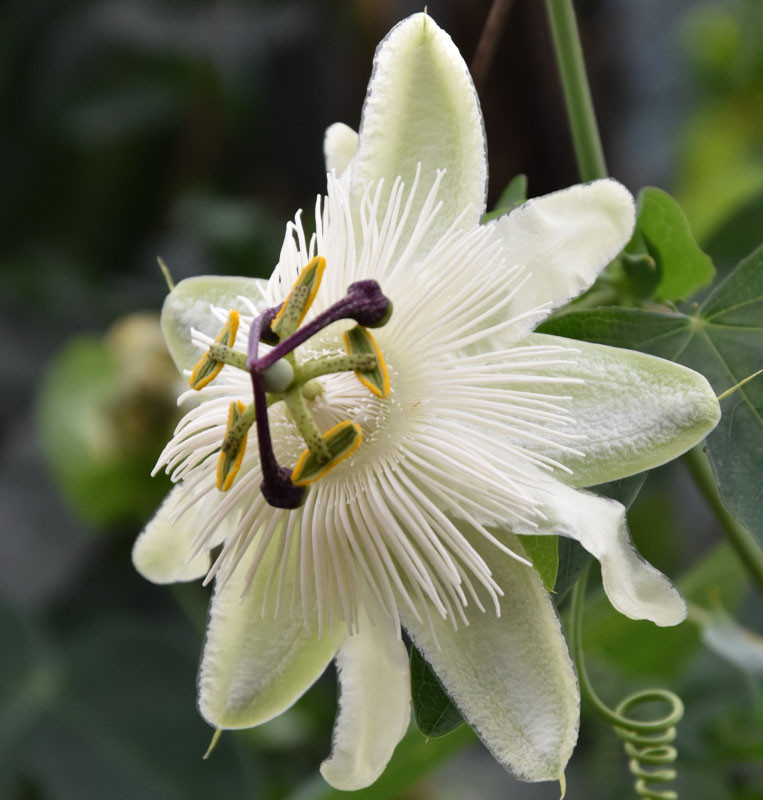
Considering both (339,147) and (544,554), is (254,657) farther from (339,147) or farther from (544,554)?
(339,147)

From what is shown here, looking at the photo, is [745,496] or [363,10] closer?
[745,496]

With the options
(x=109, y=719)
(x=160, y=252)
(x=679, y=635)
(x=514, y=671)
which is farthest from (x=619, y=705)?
(x=160, y=252)

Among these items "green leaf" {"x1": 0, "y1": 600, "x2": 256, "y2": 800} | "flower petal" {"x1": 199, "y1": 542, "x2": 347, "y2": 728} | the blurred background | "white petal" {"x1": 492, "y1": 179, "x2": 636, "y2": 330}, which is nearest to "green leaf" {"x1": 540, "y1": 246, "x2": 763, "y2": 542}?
"white petal" {"x1": 492, "y1": 179, "x2": 636, "y2": 330}

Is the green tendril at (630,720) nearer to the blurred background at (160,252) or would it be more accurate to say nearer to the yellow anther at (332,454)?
the yellow anther at (332,454)

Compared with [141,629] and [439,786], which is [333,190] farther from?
[439,786]

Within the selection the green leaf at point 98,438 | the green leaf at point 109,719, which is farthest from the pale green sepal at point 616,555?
the green leaf at point 98,438

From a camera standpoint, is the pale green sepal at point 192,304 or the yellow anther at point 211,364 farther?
the pale green sepal at point 192,304

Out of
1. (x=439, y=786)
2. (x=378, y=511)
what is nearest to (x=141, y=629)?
(x=439, y=786)
